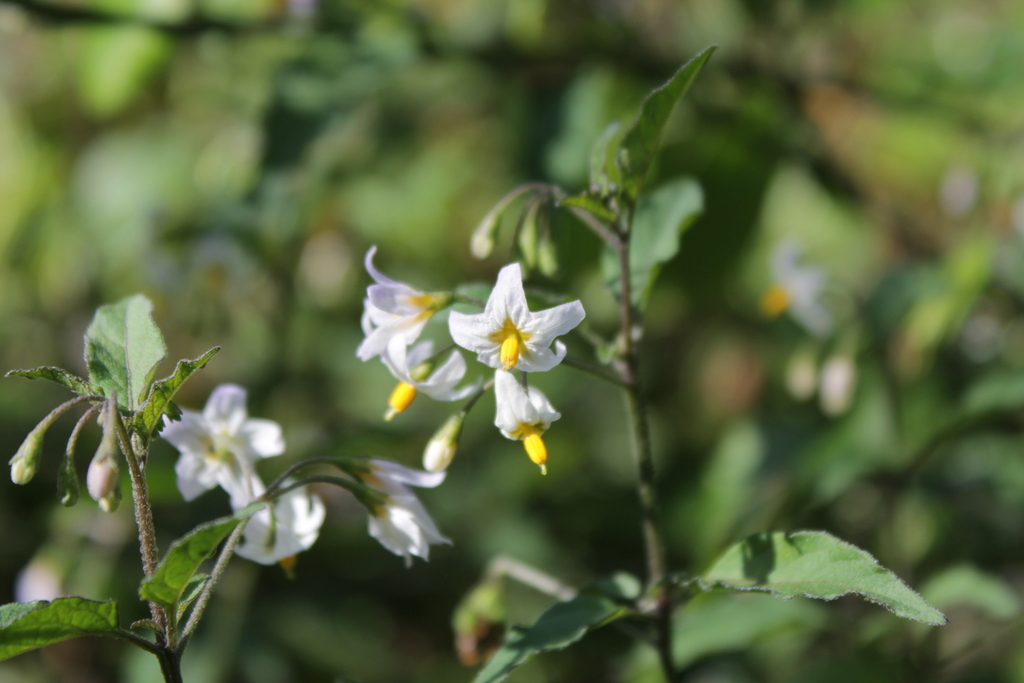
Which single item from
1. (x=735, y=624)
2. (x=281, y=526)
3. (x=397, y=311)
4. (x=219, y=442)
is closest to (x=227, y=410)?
(x=219, y=442)

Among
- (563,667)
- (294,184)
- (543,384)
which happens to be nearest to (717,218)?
(543,384)

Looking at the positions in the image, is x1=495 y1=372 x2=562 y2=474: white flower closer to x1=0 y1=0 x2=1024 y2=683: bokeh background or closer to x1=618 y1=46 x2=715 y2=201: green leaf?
x1=618 y1=46 x2=715 y2=201: green leaf

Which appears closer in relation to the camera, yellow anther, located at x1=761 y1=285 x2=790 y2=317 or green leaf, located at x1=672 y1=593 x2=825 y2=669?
green leaf, located at x1=672 y1=593 x2=825 y2=669

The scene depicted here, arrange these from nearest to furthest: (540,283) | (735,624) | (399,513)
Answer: (399,513) < (735,624) < (540,283)

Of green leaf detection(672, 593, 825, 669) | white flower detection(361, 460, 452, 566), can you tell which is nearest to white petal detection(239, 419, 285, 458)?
white flower detection(361, 460, 452, 566)

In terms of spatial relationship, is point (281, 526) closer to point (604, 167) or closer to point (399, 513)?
point (399, 513)
